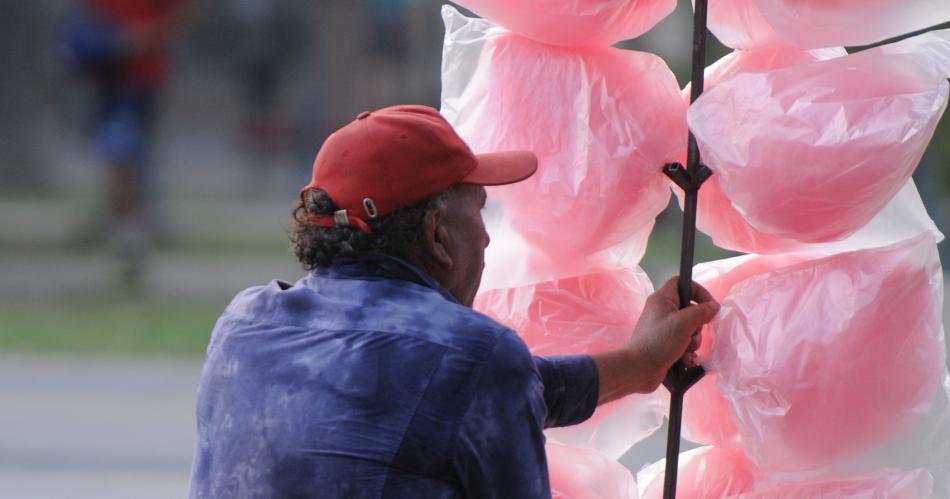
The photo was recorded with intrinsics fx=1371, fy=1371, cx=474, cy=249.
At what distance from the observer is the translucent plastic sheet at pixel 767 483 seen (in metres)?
1.77

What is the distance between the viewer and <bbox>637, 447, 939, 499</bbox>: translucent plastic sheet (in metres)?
1.77

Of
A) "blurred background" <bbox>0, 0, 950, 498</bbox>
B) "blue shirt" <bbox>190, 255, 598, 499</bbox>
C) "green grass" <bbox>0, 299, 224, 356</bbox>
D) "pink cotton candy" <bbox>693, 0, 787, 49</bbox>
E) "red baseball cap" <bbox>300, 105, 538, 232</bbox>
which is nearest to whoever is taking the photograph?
"blue shirt" <bbox>190, 255, 598, 499</bbox>

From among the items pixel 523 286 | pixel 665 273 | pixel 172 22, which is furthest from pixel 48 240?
pixel 523 286

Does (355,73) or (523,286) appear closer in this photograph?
(523,286)

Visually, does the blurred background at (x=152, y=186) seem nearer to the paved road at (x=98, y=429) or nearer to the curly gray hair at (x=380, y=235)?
the paved road at (x=98, y=429)

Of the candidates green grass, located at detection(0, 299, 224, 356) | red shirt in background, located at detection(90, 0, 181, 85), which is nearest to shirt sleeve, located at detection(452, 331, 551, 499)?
green grass, located at detection(0, 299, 224, 356)

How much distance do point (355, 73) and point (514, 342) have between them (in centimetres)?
854

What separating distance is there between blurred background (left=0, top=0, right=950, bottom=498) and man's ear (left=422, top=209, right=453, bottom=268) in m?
3.35

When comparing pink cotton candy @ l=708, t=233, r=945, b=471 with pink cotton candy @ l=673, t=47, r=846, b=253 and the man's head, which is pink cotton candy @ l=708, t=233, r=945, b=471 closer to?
pink cotton candy @ l=673, t=47, r=846, b=253

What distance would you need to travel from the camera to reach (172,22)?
28.4 ft

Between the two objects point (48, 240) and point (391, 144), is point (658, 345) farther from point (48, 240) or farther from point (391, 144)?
point (48, 240)

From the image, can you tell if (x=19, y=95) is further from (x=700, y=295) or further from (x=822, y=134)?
(x=822, y=134)

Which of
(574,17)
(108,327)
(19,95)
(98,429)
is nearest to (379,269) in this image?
(574,17)

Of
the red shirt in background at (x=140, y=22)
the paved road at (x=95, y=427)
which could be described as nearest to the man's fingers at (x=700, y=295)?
the paved road at (x=95, y=427)
